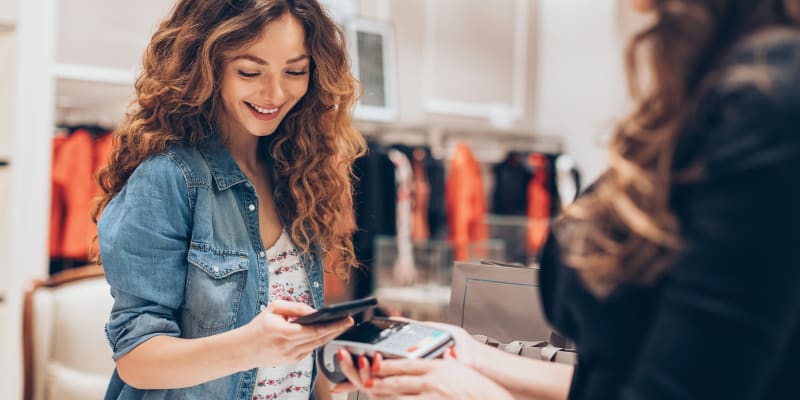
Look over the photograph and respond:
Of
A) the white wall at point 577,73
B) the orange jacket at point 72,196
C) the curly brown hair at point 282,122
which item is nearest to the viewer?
the curly brown hair at point 282,122

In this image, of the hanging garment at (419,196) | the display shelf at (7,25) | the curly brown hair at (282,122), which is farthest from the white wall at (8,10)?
the hanging garment at (419,196)

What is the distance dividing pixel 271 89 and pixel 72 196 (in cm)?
261

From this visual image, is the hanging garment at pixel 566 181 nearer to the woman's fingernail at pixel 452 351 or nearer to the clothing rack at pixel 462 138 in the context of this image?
the clothing rack at pixel 462 138

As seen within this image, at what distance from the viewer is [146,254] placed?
44.0 inches

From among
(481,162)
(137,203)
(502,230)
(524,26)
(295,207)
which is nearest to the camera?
(137,203)

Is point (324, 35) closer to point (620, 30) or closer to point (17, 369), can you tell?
point (620, 30)

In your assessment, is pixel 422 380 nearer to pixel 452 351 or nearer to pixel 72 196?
pixel 452 351

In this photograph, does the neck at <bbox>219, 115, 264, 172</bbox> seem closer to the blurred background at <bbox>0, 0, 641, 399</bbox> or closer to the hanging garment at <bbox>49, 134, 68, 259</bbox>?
the blurred background at <bbox>0, 0, 641, 399</bbox>

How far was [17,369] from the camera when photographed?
2.17m

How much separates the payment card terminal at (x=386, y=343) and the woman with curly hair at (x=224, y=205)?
43mm

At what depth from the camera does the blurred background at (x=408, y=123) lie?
2.26 metres

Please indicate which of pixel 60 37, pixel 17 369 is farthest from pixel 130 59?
pixel 17 369

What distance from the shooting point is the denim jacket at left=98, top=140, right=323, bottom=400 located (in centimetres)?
112

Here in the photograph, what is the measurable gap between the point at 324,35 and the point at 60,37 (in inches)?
119
